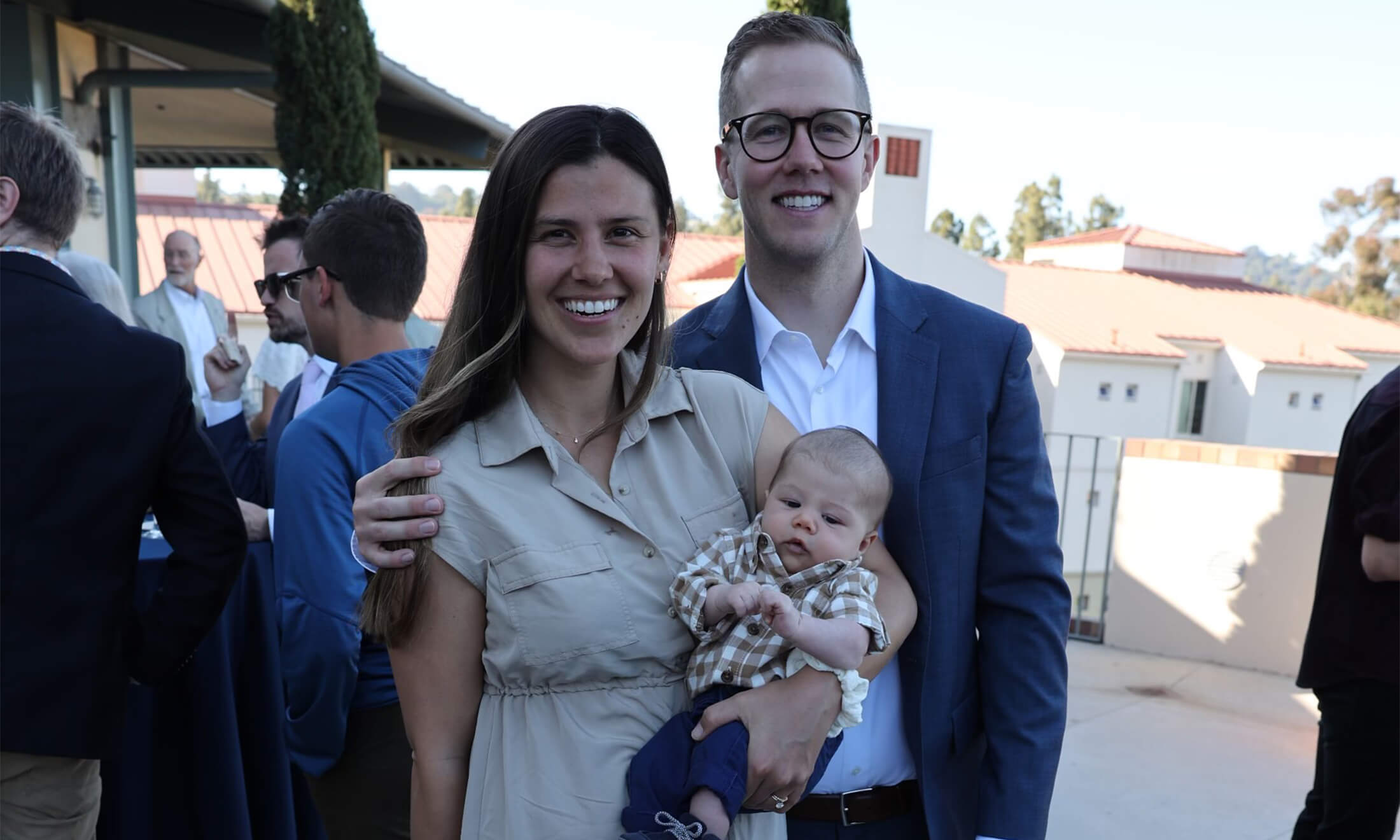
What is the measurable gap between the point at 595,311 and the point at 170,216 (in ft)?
102

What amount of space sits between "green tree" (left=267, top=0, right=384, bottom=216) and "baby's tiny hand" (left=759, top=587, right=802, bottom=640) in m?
8.93

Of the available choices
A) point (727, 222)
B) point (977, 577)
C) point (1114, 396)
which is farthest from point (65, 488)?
point (727, 222)

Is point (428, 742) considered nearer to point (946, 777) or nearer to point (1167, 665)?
point (946, 777)

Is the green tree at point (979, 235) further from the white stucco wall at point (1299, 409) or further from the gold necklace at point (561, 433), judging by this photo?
the gold necklace at point (561, 433)

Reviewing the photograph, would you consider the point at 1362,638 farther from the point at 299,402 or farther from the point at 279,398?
the point at 279,398

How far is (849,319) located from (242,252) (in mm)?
28094

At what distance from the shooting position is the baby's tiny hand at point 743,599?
141cm

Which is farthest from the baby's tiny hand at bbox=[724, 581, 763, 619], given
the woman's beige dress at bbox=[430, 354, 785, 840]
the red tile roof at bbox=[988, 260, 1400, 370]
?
the red tile roof at bbox=[988, 260, 1400, 370]

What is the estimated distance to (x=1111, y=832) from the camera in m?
4.21

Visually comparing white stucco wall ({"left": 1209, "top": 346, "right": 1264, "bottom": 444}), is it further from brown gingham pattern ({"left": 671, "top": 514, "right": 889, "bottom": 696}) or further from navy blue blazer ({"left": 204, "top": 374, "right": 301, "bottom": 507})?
brown gingham pattern ({"left": 671, "top": 514, "right": 889, "bottom": 696})

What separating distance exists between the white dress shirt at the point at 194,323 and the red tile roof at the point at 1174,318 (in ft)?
92.2

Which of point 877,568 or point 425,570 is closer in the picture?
point 425,570

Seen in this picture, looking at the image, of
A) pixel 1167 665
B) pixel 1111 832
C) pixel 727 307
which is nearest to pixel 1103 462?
pixel 1167 665

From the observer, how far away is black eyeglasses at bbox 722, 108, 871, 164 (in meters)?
1.87
